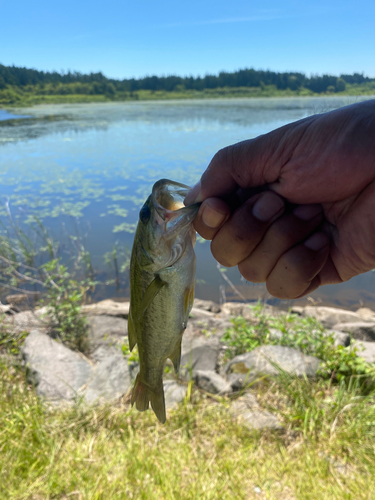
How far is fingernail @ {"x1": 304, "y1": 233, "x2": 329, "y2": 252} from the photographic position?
6.17 feet

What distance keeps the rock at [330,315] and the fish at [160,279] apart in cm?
549

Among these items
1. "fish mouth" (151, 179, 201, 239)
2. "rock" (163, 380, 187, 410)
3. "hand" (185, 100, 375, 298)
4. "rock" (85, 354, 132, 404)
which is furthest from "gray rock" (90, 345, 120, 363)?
"fish mouth" (151, 179, 201, 239)

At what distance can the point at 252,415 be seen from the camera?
352cm

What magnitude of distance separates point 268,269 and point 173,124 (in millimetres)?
25513

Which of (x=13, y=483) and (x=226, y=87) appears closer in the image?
(x=13, y=483)

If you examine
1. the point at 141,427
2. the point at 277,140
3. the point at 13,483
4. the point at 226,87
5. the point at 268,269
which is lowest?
the point at 141,427

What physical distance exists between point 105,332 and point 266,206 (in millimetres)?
5054

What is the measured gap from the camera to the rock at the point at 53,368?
12.8 feet

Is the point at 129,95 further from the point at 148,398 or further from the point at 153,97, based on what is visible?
the point at 148,398

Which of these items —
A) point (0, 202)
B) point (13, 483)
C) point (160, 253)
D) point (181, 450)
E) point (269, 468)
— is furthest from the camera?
point (0, 202)

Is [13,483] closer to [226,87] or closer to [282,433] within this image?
[282,433]

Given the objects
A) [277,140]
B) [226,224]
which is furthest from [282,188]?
[226,224]

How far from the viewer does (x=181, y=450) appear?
315 centimetres

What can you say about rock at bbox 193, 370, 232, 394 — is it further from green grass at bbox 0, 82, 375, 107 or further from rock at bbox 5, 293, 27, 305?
green grass at bbox 0, 82, 375, 107
